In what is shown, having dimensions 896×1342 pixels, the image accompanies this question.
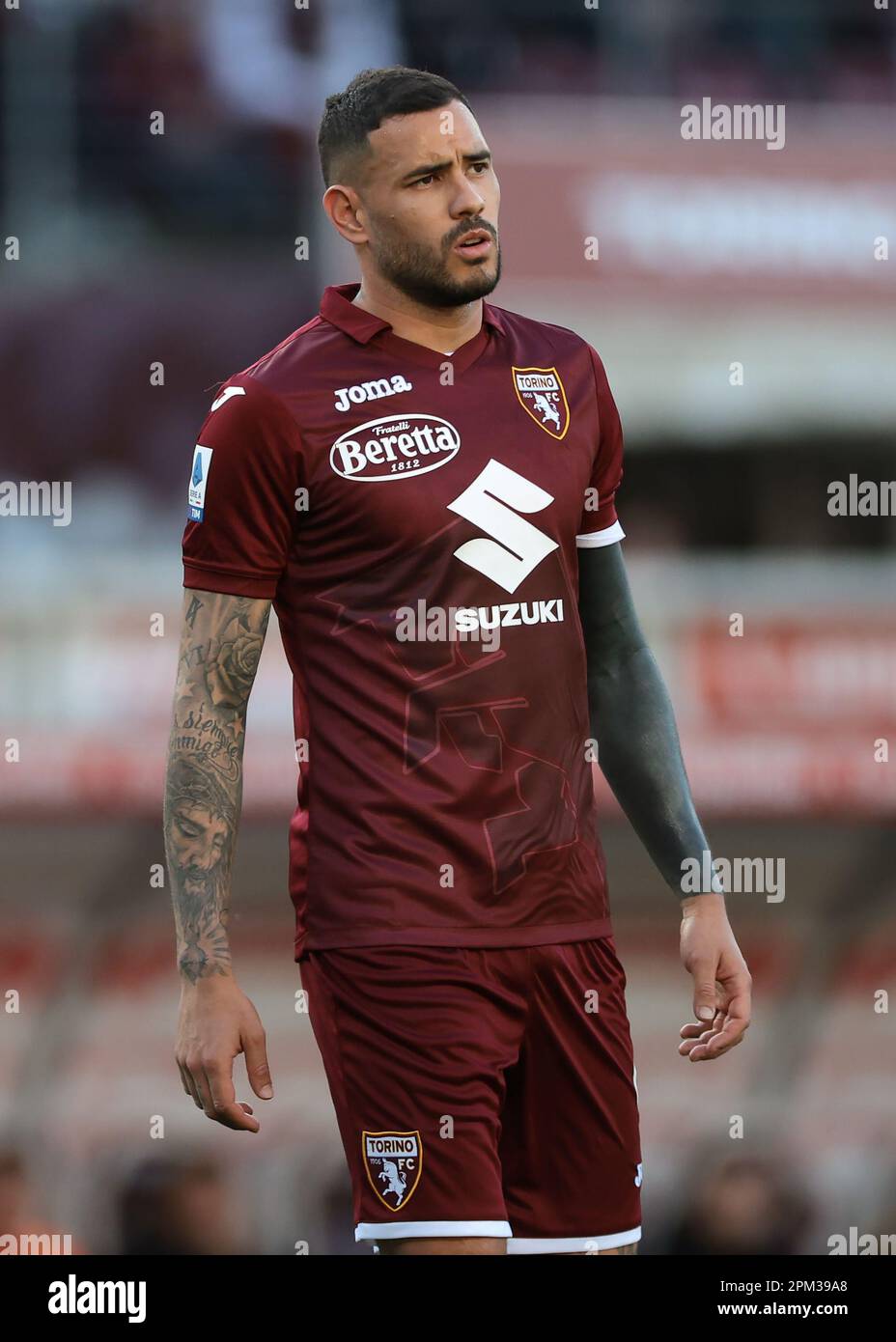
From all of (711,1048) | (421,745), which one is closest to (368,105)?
(421,745)

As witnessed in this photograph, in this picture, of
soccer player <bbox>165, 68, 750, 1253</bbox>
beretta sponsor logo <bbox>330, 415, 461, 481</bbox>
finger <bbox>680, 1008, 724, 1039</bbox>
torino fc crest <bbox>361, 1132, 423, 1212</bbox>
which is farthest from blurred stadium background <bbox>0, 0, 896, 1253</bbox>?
beretta sponsor logo <bbox>330, 415, 461, 481</bbox>

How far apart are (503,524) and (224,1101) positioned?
3.27ft

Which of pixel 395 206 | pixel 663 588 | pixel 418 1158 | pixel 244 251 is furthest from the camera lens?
pixel 244 251

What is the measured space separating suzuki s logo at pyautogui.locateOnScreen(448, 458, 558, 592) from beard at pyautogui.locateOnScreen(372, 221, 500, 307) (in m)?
0.29

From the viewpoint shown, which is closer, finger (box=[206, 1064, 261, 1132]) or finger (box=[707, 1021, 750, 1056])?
finger (box=[206, 1064, 261, 1132])

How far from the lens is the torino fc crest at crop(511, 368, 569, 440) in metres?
3.76

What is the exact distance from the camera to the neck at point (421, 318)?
3.77 m

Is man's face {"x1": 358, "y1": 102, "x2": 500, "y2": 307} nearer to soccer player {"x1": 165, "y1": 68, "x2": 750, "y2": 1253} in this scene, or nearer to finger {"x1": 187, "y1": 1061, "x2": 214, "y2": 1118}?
soccer player {"x1": 165, "y1": 68, "x2": 750, "y2": 1253}

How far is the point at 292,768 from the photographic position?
11.2 meters

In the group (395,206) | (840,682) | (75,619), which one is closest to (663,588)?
(840,682)

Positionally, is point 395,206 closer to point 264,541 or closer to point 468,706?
point 264,541

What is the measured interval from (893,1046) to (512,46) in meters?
6.48

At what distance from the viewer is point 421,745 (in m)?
3.55

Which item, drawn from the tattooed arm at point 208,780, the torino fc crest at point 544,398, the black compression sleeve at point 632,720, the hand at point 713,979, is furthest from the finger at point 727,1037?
the torino fc crest at point 544,398
